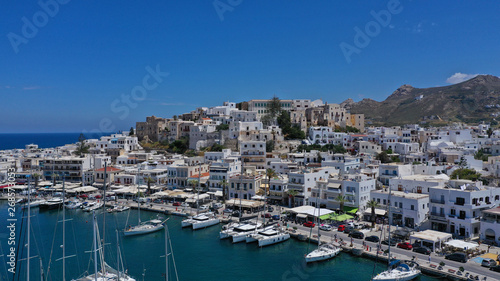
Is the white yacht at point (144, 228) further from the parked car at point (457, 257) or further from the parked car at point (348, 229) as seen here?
the parked car at point (457, 257)

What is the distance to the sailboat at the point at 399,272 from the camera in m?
26.3

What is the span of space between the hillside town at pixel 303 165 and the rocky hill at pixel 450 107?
51.8 m

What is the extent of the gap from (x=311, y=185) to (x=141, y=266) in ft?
79.0

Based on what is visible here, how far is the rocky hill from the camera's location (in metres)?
141

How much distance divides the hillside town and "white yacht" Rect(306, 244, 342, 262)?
7.07 m

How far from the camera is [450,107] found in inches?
5876

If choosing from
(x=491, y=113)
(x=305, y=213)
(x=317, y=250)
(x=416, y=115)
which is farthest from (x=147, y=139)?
(x=491, y=113)

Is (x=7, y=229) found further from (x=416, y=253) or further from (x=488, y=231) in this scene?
(x=488, y=231)

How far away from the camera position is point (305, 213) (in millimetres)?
40500

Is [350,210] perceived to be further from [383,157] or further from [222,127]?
[222,127]

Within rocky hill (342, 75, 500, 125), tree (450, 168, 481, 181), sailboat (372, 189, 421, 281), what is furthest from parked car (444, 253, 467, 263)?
rocky hill (342, 75, 500, 125)

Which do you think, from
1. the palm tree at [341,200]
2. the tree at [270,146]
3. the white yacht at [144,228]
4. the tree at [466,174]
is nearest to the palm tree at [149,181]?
the white yacht at [144,228]

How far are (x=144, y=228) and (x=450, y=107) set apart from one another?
143 m

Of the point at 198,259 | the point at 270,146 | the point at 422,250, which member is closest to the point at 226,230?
the point at 198,259
